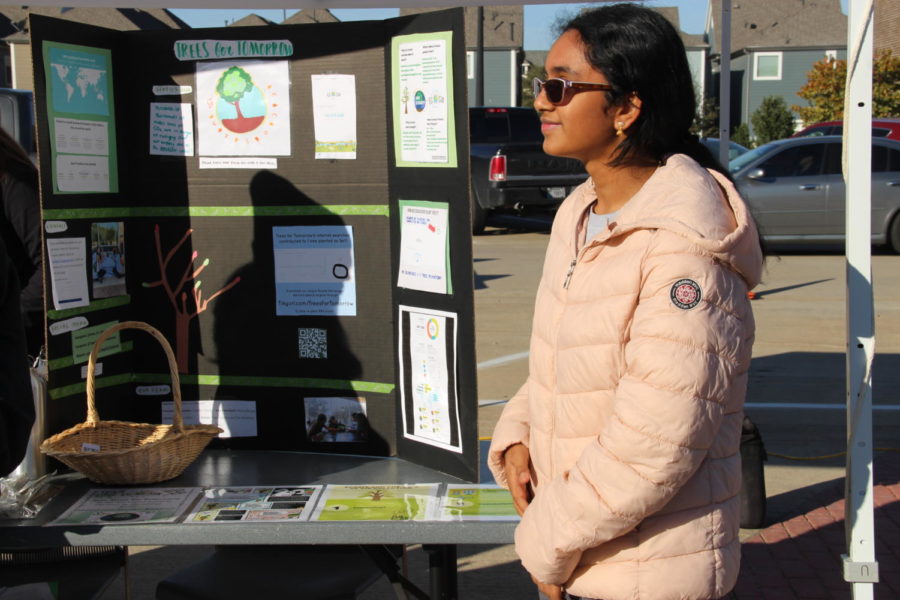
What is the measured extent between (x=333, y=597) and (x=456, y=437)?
630 mm

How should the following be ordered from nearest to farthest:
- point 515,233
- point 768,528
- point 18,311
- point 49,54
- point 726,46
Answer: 1. point 18,311
2. point 49,54
3. point 768,528
4. point 726,46
5. point 515,233

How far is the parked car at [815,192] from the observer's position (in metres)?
13.4

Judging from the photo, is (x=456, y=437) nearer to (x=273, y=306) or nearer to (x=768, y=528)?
(x=273, y=306)

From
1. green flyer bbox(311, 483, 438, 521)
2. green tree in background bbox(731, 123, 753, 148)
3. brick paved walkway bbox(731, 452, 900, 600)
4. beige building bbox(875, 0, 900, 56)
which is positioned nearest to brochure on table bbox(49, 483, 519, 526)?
green flyer bbox(311, 483, 438, 521)

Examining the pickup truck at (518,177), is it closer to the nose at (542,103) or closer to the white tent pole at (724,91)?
the white tent pole at (724,91)

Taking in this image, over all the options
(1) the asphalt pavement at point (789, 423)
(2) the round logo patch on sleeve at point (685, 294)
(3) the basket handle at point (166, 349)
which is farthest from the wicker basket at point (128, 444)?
(2) the round logo patch on sleeve at point (685, 294)

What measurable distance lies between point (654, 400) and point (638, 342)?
0.10 m

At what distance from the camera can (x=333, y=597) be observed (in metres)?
3.07

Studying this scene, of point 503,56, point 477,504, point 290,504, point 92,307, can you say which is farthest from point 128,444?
point 503,56

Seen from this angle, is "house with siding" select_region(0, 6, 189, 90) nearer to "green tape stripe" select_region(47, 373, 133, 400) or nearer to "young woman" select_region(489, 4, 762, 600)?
"green tape stripe" select_region(47, 373, 133, 400)

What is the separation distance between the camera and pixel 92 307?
3305 millimetres

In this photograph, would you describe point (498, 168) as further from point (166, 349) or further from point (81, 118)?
point (166, 349)

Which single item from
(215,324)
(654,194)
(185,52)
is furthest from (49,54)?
(654,194)

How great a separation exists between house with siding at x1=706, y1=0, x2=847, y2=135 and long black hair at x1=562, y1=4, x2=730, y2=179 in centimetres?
4721
